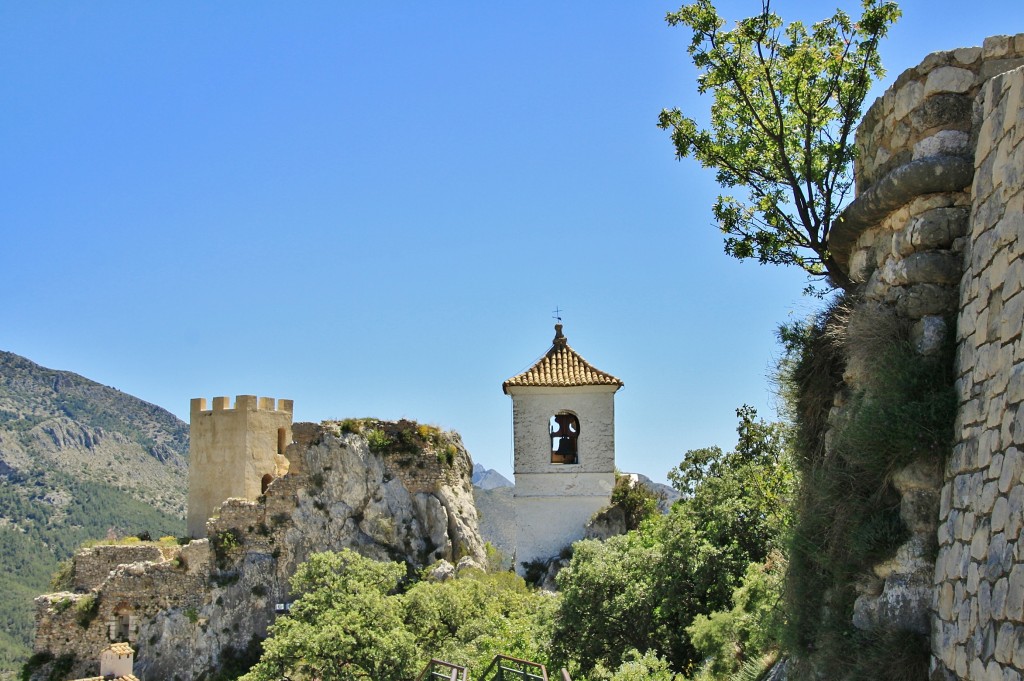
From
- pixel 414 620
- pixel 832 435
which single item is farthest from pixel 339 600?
pixel 832 435

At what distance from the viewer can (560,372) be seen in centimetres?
3142

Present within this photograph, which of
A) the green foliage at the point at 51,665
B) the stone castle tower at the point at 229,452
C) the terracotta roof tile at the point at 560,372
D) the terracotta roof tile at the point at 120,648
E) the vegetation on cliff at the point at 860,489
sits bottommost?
the green foliage at the point at 51,665

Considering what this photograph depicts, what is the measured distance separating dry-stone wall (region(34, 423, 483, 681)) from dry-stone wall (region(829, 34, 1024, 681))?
81.9ft

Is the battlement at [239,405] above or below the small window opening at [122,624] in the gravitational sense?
above

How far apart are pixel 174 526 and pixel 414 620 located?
62.7 m

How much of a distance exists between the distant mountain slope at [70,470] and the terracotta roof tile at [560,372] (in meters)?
49.8

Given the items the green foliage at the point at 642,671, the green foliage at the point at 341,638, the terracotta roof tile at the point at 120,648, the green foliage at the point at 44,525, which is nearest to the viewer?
the green foliage at the point at 642,671

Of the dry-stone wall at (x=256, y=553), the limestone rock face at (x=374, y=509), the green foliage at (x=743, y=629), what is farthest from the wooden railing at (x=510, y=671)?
the dry-stone wall at (x=256, y=553)

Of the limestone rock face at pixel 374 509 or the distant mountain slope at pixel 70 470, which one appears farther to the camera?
the distant mountain slope at pixel 70 470

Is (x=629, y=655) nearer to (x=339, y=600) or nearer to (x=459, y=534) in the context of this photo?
(x=339, y=600)

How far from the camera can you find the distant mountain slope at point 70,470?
261ft

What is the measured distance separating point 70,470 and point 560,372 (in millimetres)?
71113

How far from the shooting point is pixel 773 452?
16469 millimetres

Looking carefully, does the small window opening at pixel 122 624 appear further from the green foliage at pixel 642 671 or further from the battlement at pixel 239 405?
the green foliage at pixel 642 671
